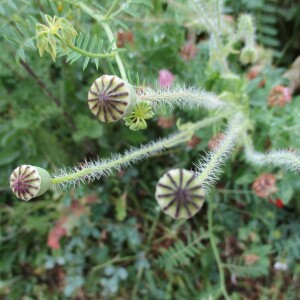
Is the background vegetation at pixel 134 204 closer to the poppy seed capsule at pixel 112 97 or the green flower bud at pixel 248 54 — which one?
the green flower bud at pixel 248 54

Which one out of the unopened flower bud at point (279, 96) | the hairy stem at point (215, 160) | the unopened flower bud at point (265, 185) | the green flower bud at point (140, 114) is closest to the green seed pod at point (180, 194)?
the hairy stem at point (215, 160)

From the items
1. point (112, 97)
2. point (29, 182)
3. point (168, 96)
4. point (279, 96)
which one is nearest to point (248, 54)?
point (279, 96)

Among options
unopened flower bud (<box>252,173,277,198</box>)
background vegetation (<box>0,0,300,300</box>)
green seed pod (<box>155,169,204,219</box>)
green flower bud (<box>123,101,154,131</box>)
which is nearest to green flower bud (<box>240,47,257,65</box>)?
background vegetation (<box>0,0,300,300</box>)

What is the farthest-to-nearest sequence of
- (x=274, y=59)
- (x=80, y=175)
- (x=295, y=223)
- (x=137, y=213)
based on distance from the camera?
1. (x=274, y=59)
2. (x=137, y=213)
3. (x=295, y=223)
4. (x=80, y=175)

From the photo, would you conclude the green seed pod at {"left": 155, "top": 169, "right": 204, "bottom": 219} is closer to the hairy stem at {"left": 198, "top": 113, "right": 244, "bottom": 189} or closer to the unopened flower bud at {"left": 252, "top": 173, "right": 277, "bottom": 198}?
the hairy stem at {"left": 198, "top": 113, "right": 244, "bottom": 189}

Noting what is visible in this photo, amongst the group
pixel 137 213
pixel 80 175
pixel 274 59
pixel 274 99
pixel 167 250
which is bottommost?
pixel 80 175

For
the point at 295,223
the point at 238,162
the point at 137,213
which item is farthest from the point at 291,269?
the point at 137,213

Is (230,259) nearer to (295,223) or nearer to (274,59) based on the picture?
(295,223)
